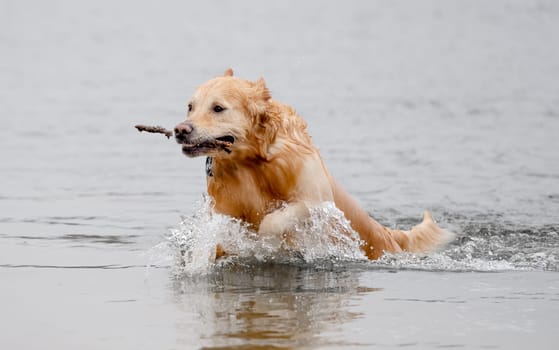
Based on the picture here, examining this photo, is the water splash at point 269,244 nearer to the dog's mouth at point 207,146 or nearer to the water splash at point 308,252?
the water splash at point 308,252

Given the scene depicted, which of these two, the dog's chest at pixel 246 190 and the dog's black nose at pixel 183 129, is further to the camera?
the dog's chest at pixel 246 190

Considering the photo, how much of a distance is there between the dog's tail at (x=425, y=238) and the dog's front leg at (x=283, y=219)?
1629mm

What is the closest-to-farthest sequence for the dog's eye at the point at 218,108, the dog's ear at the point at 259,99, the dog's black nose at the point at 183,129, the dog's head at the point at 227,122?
the dog's black nose at the point at 183,129
the dog's head at the point at 227,122
the dog's eye at the point at 218,108
the dog's ear at the point at 259,99

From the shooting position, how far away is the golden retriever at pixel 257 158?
7836 mm

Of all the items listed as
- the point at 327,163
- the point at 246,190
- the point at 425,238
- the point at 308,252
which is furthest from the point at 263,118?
the point at 327,163

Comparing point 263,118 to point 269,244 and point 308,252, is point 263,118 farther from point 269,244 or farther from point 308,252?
point 308,252

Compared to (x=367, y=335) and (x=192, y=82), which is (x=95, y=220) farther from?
(x=192, y=82)

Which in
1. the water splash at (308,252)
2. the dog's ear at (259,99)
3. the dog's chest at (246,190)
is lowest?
the water splash at (308,252)

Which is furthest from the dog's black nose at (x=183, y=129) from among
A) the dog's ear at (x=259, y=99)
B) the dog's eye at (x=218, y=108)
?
the dog's ear at (x=259, y=99)

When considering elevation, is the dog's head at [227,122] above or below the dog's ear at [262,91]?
below

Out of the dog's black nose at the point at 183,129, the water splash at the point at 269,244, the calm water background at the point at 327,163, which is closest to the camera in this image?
the calm water background at the point at 327,163

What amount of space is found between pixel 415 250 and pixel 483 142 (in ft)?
23.9

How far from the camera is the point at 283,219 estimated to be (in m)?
8.05

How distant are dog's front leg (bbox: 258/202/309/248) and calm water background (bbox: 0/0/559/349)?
0.34 metres
